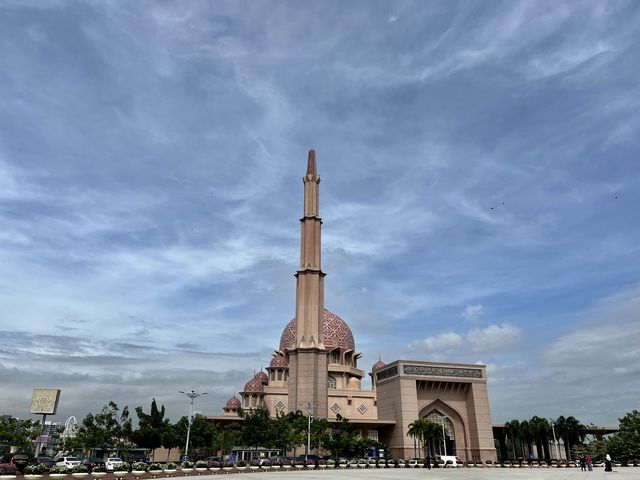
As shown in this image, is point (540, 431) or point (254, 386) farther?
point (254, 386)

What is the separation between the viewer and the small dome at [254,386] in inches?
3031

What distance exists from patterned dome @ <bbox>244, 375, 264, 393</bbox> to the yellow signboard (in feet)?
81.9

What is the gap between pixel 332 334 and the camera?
83.2m

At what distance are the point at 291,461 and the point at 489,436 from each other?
3238 centimetres

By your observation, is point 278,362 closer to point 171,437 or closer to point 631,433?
point 171,437

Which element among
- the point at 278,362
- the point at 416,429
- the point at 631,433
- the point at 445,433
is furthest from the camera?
the point at 278,362

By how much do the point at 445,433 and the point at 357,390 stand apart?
13.1 meters

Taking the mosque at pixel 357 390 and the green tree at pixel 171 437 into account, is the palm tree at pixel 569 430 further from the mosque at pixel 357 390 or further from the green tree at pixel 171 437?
the green tree at pixel 171 437

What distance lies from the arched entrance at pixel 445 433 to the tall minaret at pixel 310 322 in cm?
1622

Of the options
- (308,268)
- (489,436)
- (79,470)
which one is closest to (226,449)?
(308,268)

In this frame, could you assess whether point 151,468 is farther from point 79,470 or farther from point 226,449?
point 226,449

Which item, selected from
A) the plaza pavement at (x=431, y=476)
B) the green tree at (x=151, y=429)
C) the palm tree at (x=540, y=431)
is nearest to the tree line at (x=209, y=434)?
the green tree at (x=151, y=429)

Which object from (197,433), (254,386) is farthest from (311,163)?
(197,433)

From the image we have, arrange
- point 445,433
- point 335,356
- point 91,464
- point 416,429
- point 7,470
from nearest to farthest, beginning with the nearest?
point 7,470, point 91,464, point 416,429, point 445,433, point 335,356
